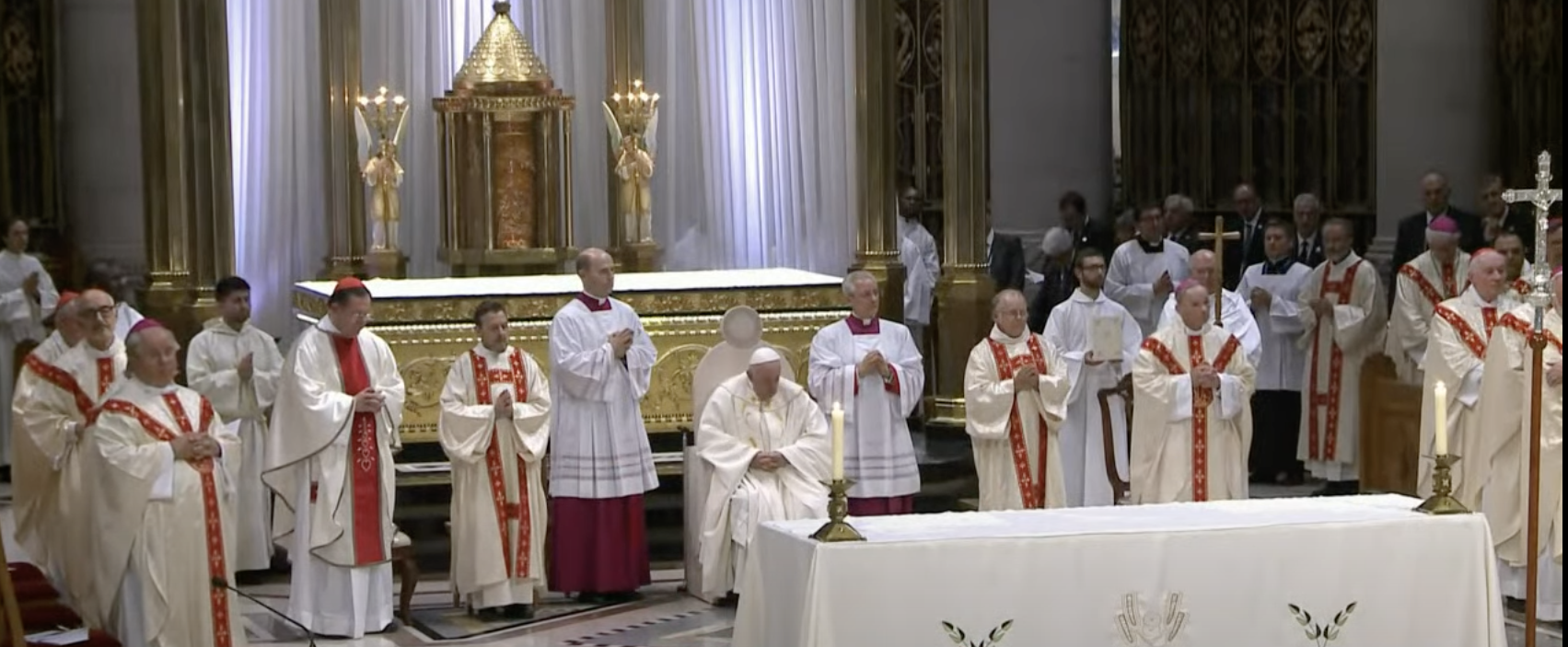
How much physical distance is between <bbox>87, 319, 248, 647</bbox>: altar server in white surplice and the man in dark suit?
23.6ft

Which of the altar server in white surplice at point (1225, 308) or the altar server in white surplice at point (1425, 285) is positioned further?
the altar server in white surplice at point (1425, 285)

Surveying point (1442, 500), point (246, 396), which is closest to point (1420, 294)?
point (1442, 500)

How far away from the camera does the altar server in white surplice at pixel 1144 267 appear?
570 inches

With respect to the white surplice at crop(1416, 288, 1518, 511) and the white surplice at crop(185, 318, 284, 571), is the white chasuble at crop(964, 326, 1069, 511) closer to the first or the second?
the white surplice at crop(1416, 288, 1518, 511)

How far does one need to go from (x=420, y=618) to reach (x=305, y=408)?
1.23 metres

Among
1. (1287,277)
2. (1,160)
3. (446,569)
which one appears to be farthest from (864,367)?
(1,160)

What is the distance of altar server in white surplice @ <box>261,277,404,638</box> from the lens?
1070 cm

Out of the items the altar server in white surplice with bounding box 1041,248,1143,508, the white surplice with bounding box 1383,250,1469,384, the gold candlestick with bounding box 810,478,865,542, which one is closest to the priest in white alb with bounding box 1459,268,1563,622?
the white surplice with bounding box 1383,250,1469,384

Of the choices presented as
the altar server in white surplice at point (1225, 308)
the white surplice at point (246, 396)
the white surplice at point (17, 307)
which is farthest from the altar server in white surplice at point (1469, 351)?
the white surplice at point (17, 307)

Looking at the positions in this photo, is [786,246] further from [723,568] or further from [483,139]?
[723,568]

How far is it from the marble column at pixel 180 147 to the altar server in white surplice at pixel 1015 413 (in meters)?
4.87

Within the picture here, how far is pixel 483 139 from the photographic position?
599 inches

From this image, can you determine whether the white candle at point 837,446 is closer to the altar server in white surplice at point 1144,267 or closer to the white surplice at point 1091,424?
the white surplice at point 1091,424

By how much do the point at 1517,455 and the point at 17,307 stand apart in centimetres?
849
